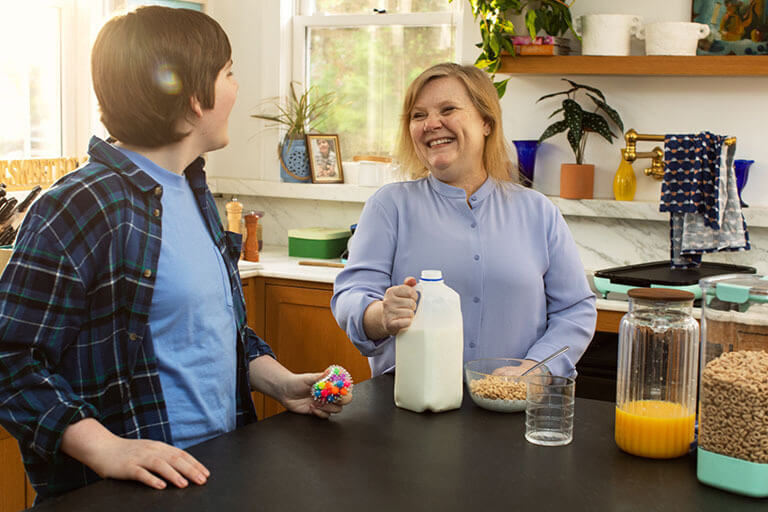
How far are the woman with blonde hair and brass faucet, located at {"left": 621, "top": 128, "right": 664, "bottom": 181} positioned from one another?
1.44 meters

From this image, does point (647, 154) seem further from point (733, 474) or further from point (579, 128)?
point (733, 474)

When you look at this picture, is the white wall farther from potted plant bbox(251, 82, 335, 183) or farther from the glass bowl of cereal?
the glass bowl of cereal

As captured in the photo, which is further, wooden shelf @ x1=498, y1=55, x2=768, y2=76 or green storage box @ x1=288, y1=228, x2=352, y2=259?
green storage box @ x1=288, y1=228, x2=352, y2=259

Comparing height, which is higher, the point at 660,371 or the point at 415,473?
the point at 660,371

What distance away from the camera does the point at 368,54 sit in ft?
13.5

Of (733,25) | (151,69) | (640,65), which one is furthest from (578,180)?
(151,69)

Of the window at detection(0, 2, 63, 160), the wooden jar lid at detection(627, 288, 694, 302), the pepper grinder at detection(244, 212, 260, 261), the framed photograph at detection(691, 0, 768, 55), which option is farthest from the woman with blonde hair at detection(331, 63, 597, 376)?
the window at detection(0, 2, 63, 160)

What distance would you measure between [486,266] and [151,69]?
2.79ft

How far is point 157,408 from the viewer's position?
1435 millimetres

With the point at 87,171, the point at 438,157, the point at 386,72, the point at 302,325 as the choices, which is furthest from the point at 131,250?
the point at 386,72

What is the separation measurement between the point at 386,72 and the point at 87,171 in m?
2.82

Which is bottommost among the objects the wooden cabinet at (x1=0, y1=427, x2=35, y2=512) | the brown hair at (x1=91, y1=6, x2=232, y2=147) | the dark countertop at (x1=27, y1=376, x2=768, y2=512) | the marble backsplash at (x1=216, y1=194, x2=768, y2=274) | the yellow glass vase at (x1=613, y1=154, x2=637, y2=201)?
the wooden cabinet at (x1=0, y1=427, x2=35, y2=512)

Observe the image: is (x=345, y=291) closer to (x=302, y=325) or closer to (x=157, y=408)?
(x=157, y=408)

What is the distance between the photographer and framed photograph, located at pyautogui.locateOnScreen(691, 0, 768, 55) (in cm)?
320
